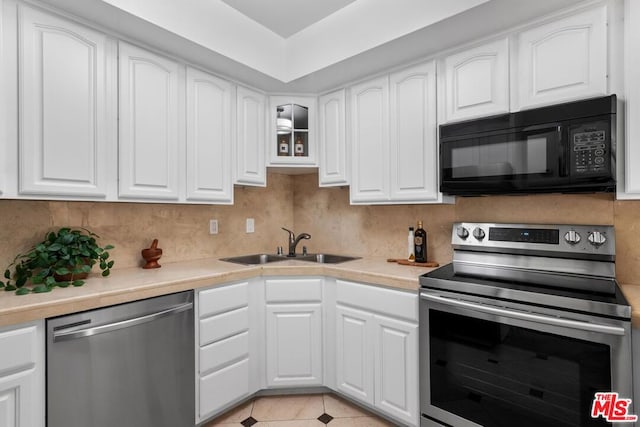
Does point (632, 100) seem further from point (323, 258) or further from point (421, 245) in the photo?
point (323, 258)

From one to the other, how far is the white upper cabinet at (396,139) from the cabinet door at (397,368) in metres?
0.79

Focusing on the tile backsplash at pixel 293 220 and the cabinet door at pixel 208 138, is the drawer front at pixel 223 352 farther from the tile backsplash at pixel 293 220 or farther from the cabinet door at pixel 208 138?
the cabinet door at pixel 208 138

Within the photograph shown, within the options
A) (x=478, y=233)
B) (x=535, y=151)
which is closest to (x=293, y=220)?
(x=478, y=233)

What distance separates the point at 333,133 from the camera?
2.51 meters

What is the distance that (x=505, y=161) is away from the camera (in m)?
1.70

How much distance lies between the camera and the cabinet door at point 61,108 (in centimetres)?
146

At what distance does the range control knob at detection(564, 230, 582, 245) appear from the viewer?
1.69m

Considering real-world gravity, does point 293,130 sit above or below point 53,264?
above

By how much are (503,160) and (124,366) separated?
2118 mm

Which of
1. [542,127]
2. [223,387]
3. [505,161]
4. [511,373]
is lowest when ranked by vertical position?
[223,387]

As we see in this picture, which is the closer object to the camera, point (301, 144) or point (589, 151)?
point (589, 151)

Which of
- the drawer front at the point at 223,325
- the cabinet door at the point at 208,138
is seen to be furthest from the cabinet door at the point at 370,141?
the drawer front at the point at 223,325

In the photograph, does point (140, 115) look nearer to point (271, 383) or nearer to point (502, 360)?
point (271, 383)

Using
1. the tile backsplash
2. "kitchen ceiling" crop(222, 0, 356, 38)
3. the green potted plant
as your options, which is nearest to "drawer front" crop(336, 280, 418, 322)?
the tile backsplash
